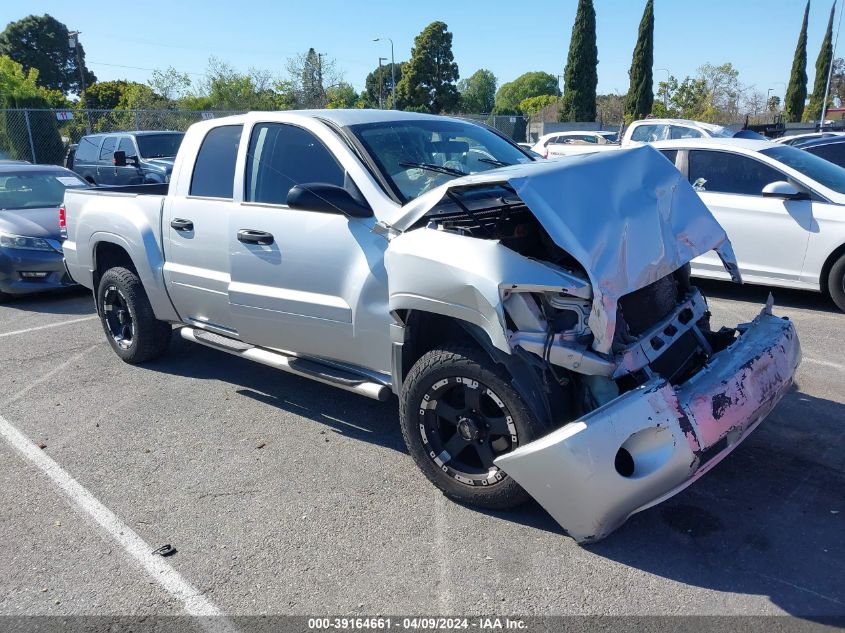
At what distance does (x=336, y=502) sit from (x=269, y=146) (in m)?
2.34

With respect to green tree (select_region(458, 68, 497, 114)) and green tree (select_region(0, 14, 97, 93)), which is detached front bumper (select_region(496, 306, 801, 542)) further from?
green tree (select_region(458, 68, 497, 114))

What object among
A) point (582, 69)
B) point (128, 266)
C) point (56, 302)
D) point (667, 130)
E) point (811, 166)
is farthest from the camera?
point (582, 69)

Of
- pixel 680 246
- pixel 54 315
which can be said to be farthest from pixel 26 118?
pixel 680 246

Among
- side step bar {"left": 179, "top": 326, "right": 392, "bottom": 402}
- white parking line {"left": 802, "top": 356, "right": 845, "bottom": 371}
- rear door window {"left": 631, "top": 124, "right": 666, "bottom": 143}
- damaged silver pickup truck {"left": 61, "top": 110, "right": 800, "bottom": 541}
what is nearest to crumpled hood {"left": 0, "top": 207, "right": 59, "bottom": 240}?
damaged silver pickup truck {"left": 61, "top": 110, "right": 800, "bottom": 541}

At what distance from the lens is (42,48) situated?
74812 mm

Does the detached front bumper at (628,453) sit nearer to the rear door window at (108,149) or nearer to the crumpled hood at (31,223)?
the crumpled hood at (31,223)

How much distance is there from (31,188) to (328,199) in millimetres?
7869

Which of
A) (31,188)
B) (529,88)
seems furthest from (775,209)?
(529,88)

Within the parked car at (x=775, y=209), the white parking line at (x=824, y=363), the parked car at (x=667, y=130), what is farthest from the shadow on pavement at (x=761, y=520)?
the parked car at (x=667, y=130)

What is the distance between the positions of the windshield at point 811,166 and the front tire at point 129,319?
6273mm

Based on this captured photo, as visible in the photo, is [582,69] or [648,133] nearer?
[648,133]

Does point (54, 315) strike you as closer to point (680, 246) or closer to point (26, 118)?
point (680, 246)

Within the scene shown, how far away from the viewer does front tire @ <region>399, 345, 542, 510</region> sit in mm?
3355

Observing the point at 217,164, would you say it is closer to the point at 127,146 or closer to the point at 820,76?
the point at 127,146
